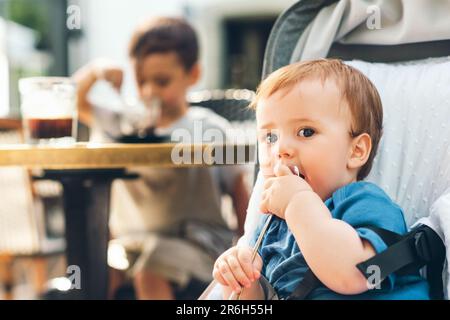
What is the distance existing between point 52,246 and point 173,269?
0.75 meters

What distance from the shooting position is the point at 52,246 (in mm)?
2215

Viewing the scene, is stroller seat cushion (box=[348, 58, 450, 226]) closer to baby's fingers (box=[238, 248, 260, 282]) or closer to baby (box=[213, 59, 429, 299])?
baby (box=[213, 59, 429, 299])

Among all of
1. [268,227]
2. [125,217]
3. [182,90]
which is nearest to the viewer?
[268,227]

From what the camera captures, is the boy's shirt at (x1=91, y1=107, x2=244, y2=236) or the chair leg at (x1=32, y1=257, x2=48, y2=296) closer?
the boy's shirt at (x1=91, y1=107, x2=244, y2=236)

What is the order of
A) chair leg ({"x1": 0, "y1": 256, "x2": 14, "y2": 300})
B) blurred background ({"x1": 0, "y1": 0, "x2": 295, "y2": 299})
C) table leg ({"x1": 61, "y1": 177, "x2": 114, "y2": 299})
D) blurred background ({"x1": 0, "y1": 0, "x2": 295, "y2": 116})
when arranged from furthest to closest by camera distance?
blurred background ({"x1": 0, "y1": 0, "x2": 295, "y2": 116}) < chair leg ({"x1": 0, "y1": 256, "x2": 14, "y2": 300}) < blurred background ({"x1": 0, "y1": 0, "x2": 295, "y2": 299}) < table leg ({"x1": 61, "y1": 177, "x2": 114, "y2": 299})

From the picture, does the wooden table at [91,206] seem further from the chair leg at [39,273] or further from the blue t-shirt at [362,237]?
the chair leg at [39,273]

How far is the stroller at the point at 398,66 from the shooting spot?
3.35 feet

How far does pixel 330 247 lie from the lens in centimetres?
78

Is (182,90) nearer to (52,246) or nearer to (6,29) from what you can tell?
(52,246)

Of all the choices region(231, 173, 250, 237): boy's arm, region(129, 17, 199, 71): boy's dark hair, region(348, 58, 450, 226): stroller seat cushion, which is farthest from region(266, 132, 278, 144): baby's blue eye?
region(129, 17, 199, 71): boy's dark hair

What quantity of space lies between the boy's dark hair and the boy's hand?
105cm

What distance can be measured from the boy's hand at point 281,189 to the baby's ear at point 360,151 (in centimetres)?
9

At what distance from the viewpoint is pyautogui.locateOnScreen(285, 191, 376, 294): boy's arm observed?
0.77 meters
